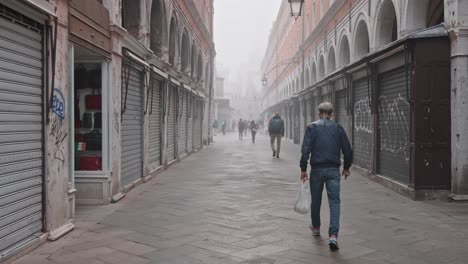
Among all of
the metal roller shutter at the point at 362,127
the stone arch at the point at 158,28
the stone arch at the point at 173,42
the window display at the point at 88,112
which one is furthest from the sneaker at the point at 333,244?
the stone arch at the point at 173,42

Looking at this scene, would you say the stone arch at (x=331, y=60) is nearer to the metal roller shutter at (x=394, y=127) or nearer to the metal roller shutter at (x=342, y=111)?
the metal roller shutter at (x=342, y=111)

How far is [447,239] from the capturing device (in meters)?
5.65

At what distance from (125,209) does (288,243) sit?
3198mm

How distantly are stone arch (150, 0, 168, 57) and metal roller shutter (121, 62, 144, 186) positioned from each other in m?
2.95

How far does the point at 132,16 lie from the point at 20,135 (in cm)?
633

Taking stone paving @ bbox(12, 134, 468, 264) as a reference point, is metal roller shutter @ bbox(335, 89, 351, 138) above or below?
above

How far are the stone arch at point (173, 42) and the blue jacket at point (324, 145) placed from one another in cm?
1060

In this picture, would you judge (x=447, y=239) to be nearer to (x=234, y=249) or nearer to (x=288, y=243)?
(x=288, y=243)

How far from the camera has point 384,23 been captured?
12258 mm

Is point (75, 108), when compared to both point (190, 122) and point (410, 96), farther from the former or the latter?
A: point (190, 122)

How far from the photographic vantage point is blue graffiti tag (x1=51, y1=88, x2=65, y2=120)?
5719mm

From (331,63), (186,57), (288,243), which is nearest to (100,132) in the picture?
(288,243)

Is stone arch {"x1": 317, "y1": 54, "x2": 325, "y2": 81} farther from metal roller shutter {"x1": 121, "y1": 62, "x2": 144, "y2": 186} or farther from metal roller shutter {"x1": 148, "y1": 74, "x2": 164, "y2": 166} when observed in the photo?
metal roller shutter {"x1": 121, "y1": 62, "x2": 144, "y2": 186}

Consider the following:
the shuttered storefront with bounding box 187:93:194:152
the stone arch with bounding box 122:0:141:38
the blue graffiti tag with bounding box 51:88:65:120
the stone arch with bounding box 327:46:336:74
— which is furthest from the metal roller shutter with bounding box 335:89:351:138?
the blue graffiti tag with bounding box 51:88:65:120
